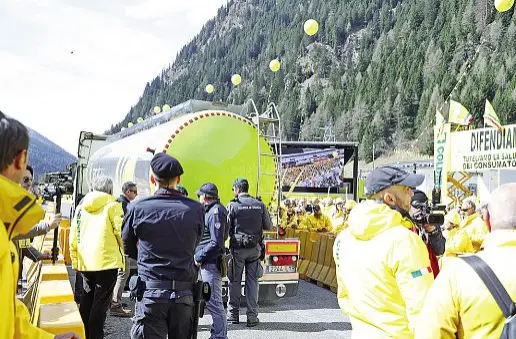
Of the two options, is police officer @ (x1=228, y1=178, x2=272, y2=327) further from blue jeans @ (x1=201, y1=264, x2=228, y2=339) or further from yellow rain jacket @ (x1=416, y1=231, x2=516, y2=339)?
yellow rain jacket @ (x1=416, y1=231, x2=516, y2=339)

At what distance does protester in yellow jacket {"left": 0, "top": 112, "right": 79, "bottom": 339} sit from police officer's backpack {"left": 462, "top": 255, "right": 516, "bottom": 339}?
1596 millimetres

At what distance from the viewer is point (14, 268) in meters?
1.87

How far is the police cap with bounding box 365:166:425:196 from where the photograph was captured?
9.16 ft

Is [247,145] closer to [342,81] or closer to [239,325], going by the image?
[239,325]

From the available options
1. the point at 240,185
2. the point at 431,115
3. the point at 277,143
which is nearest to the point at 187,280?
the point at 240,185

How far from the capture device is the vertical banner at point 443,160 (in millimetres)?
20797

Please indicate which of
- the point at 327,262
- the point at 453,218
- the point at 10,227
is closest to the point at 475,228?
the point at 453,218

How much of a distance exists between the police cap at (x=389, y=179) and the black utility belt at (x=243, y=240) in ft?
13.7

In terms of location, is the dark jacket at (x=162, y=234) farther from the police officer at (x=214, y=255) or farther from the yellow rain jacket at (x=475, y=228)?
the yellow rain jacket at (x=475, y=228)

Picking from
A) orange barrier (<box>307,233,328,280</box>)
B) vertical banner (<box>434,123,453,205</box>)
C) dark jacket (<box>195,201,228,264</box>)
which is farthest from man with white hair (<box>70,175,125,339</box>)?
vertical banner (<box>434,123,453,205</box>)

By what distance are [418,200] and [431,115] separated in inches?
3155

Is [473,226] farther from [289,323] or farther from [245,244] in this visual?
[245,244]

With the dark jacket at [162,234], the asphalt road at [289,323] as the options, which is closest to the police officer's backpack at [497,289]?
the dark jacket at [162,234]

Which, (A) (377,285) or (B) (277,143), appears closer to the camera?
(A) (377,285)
